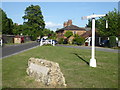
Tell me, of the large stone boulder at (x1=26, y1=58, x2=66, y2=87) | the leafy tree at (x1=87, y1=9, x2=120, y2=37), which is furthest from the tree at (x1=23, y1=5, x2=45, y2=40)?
the large stone boulder at (x1=26, y1=58, x2=66, y2=87)

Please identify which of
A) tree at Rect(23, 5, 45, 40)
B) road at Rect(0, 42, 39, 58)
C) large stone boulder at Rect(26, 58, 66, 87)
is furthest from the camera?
tree at Rect(23, 5, 45, 40)

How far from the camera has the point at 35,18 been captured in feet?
243

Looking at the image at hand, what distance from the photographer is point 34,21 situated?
249 feet

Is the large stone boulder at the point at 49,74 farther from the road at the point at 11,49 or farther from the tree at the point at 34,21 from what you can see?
the tree at the point at 34,21

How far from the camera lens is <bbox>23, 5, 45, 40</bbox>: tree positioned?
2876 inches

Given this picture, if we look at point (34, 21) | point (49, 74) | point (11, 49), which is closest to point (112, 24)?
point (11, 49)

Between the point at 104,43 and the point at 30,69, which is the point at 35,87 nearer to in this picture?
the point at 30,69

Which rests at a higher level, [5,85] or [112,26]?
[112,26]

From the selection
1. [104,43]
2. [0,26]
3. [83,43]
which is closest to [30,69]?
[104,43]

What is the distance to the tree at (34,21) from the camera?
240 feet

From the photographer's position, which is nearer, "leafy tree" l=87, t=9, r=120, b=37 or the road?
the road

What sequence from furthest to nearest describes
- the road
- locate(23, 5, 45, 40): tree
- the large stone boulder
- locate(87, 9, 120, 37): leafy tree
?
1. locate(23, 5, 45, 40): tree
2. locate(87, 9, 120, 37): leafy tree
3. the road
4. the large stone boulder

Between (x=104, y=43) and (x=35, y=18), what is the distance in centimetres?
4540

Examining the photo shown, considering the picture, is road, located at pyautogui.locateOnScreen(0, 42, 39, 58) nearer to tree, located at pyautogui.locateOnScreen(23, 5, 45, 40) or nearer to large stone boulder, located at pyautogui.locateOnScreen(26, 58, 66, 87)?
large stone boulder, located at pyautogui.locateOnScreen(26, 58, 66, 87)
